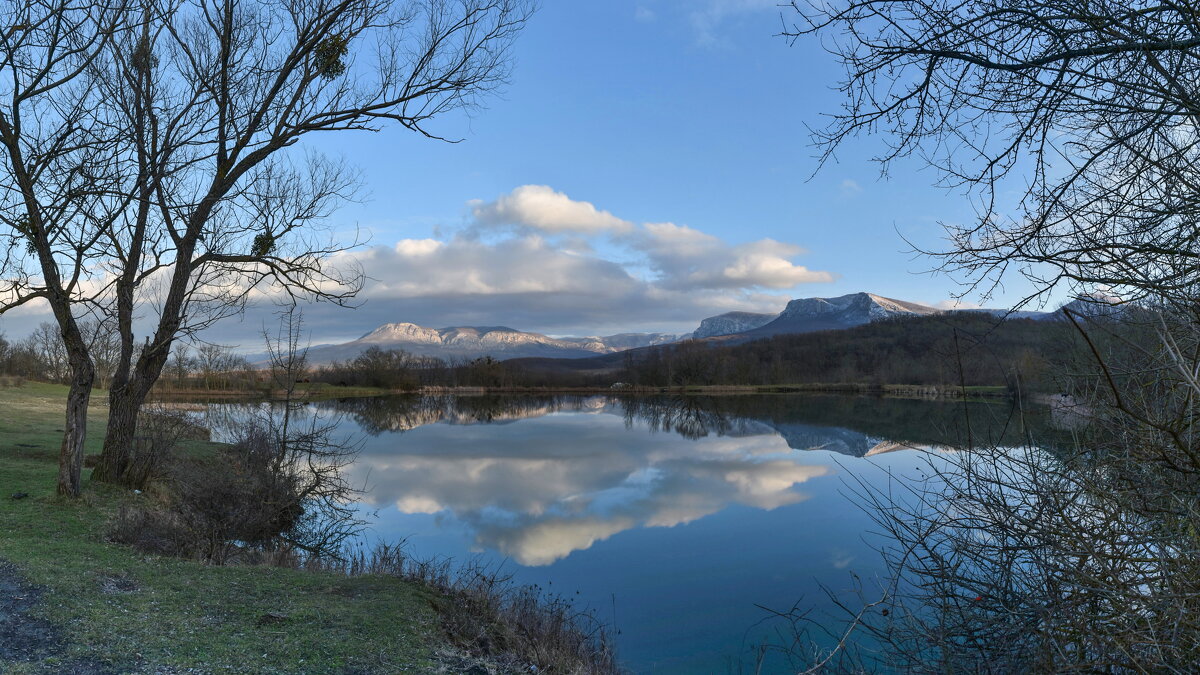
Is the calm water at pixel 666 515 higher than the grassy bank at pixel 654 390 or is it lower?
lower

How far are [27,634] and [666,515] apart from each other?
11.9m

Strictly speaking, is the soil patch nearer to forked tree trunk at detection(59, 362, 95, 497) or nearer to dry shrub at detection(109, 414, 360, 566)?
dry shrub at detection(109, 414, 360, 566)

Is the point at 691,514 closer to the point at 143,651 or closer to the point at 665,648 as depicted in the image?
the point at 665,648

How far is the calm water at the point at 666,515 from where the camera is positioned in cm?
834

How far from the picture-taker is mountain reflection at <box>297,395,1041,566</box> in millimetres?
14297

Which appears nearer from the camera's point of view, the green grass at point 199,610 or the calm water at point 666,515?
the green grass at point 199,610

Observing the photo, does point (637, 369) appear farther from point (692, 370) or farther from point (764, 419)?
point (764, 419)

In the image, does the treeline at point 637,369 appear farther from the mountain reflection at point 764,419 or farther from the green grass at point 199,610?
the green grass at point 199,610

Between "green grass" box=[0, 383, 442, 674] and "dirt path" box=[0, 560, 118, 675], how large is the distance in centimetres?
7

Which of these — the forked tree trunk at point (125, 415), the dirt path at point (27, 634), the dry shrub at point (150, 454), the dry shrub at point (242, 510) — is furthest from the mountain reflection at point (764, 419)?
the dirt path at point (27, 634)

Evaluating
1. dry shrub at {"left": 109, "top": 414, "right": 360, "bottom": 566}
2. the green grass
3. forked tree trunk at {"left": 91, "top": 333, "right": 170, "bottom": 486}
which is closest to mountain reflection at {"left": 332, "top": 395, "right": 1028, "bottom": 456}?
dry shrub at {"left": 109, "top": 414, "right": 360, "bottom": 566}

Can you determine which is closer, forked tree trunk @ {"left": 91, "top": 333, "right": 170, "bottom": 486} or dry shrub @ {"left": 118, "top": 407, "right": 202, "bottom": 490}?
forked tree trunk @ {"left": 91, "top": 333, "right": 170, "bottom": 486}

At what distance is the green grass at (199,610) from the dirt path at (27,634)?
70 mm

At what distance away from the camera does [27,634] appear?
4.35 meters
